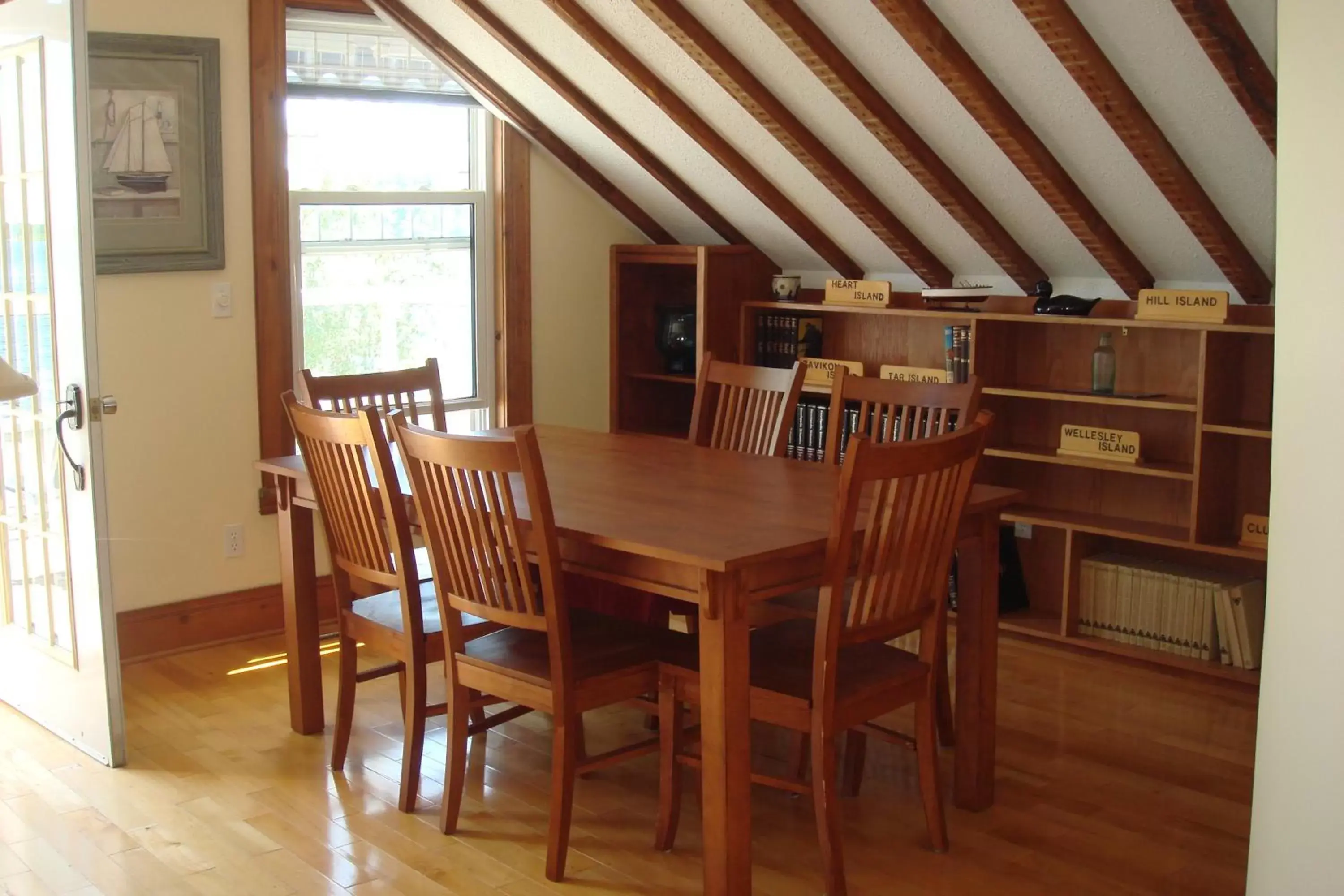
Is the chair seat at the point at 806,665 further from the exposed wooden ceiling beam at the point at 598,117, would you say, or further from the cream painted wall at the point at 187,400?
the exposed wooden ceiling beam at the point at 598,117

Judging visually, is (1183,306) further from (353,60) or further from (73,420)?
(73,420)

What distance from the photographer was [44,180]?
141 inches

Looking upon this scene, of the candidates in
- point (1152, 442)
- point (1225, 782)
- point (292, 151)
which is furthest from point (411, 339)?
point (1225, 782)

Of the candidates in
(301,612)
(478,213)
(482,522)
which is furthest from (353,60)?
(482,522)

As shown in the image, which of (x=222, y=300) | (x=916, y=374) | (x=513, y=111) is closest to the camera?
(x=222, y=300)

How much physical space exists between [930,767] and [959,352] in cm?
215

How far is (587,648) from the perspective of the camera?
3217 millimetres

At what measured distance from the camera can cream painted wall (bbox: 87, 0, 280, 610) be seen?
4.57 meters

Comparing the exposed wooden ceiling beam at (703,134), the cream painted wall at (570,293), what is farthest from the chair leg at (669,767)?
the cream painted wall at (570,293)

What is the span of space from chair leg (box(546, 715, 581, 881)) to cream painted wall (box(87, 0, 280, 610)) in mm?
2193

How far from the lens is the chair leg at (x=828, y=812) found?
294 centimetres

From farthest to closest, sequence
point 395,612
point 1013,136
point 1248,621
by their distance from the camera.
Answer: point 1248,621 < point 1013,136 < point 395,612

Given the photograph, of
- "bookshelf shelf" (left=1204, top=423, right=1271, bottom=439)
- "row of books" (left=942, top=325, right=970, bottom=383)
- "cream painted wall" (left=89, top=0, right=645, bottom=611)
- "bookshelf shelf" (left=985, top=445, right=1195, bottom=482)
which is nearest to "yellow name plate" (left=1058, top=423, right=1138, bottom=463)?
"bookshelf shelf" (left=985, top=445, right=1195, bottom=482)

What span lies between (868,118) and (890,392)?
3.26ft
